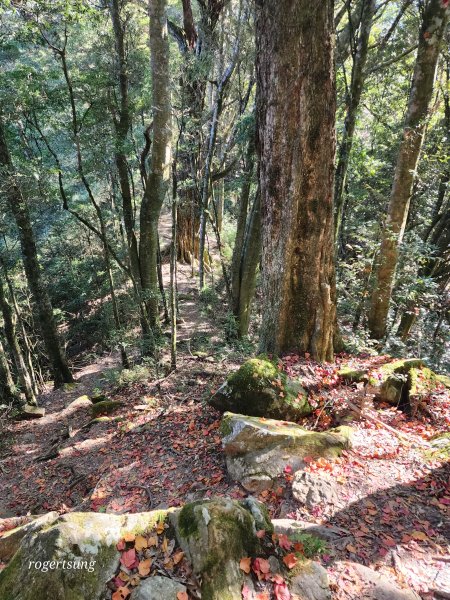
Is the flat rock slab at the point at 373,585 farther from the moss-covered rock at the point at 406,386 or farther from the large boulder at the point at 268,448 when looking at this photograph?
the moss-covered rock at the point at 406,386

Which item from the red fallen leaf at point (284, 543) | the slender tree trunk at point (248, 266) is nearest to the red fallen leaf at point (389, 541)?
the red fallen leaf at point (284, 543)

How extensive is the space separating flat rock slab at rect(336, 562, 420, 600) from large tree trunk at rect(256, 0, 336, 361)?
11.0 feet

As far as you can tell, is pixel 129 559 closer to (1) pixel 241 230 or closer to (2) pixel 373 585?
(2) pixel 373 585

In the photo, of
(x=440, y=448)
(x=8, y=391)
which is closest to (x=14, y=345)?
(x=8, y=391)

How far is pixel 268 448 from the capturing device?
407cm

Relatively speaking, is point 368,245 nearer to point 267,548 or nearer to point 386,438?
point 386,438

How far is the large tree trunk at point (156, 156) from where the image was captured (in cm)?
817

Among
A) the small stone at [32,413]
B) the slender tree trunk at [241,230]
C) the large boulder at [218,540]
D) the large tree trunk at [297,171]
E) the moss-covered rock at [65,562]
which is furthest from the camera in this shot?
the small stone at [32,413]

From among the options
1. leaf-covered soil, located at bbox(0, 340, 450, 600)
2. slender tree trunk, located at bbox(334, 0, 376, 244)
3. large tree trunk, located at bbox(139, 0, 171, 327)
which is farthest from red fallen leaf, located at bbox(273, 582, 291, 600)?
large tree trunk, located at bbox(139, 0, 171, 327)

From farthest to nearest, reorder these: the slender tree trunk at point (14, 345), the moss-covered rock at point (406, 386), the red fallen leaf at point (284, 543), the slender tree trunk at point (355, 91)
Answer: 1. the slender tree trunk at point (14, 345)
2. the slender tree trunk at point (355, 91)
3. the moss-covered rock at point (406, 386)
4. the red fallen leaf at point (284, 543)

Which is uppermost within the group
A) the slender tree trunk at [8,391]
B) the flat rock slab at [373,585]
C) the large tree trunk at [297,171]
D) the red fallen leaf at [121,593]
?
the large tree trunk at [297,171]

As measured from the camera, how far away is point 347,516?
3.31 metres

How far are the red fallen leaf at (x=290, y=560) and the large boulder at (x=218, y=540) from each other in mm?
208

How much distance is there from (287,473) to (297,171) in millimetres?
4172
